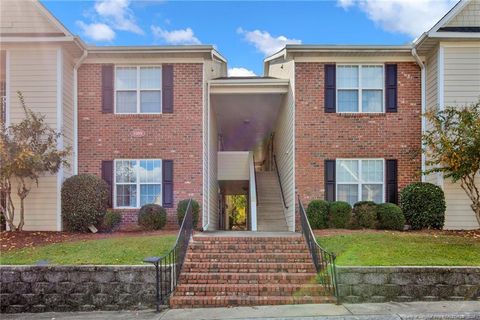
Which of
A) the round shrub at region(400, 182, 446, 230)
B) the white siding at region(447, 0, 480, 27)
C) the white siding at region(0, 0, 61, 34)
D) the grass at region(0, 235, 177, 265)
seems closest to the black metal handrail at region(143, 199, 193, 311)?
the grass at region(0, 235, 177, 265)

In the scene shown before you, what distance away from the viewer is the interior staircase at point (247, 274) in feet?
24.0

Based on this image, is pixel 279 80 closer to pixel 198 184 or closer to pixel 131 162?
pixel 198 184

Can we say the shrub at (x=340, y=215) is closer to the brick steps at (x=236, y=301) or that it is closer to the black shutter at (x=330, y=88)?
the black shutter at (x=330, y=88)

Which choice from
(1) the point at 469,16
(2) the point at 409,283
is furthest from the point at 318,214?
(1) the point at 469,16

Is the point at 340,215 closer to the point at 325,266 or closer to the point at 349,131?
the point at 349,131

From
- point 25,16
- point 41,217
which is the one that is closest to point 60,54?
point 25,16

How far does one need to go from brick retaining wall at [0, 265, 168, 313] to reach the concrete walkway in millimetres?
209

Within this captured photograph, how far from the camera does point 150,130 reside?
1256 cm

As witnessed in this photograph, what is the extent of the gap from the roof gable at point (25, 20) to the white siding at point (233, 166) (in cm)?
815

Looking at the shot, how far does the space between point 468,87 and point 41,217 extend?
1264 cm

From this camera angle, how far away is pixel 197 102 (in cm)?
1255

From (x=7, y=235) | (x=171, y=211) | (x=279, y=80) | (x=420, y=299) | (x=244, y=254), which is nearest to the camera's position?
(x=420, y=299)

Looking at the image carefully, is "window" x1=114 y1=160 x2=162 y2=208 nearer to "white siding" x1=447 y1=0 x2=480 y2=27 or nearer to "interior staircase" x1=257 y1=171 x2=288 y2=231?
"interior staircase" x1=257 y1=171 x2=288 y2=231

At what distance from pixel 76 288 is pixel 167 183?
5.37 meters
